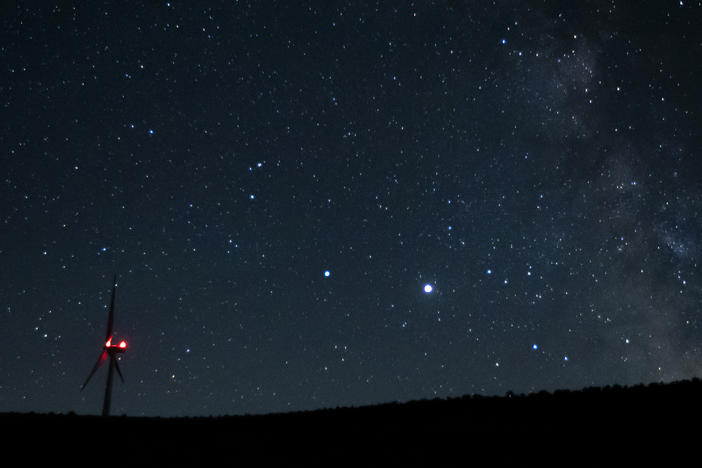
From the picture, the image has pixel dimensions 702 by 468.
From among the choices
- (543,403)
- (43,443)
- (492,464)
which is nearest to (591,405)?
(543,403)

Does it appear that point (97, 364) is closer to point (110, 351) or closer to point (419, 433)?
point (110, 351)

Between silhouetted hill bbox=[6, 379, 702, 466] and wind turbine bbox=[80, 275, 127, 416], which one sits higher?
wind turbine bbox=[80, 275, 127, 416]

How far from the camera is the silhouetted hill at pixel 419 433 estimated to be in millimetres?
11516

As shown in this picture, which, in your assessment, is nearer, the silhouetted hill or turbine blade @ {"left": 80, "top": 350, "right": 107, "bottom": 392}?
the silhouetted hill

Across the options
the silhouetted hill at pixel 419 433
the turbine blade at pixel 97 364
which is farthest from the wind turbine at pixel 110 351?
the silhouetted hill at pixel 419 433

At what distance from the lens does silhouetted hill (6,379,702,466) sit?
11.5 meters

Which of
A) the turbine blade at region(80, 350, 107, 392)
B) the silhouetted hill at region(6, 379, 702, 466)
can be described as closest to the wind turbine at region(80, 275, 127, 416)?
the turbine blade at region(80, 350, 107, 392)

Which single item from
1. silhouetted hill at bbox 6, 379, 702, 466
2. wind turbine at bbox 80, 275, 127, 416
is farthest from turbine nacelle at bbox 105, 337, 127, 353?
silhouetted hill at bbox 6, 379, 702, 466

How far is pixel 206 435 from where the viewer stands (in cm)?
1752

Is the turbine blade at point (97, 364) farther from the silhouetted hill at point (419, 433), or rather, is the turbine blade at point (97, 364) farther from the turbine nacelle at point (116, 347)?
the silhouetted hill at point (419, 433)

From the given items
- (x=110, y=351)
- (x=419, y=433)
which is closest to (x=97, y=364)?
(x=110, y=351)

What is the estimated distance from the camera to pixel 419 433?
47.8 feet

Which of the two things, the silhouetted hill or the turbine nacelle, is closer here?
the silhouetted hill

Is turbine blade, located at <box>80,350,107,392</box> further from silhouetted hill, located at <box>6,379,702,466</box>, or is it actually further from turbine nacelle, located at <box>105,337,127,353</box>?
silhouetted hill, located at <box>6,379,702,466</box>
